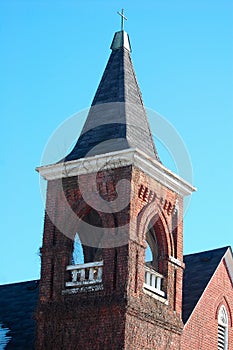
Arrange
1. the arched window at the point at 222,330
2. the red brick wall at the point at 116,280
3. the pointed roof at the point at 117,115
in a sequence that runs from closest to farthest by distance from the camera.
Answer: the red brick wall at the point at 116,280 → the pointed roof at the point at 117,115 → the arched window at the point at 222,330

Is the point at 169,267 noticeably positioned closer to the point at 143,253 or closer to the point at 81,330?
the point at 143,253

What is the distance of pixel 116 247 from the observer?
21938 millimetres

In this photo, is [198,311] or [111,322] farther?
[198,311]

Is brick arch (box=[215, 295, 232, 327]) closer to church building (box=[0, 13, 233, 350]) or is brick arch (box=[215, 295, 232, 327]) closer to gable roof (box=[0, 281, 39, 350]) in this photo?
church building (box=[0, 13, 233, 350])

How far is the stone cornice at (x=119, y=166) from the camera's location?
22.4m

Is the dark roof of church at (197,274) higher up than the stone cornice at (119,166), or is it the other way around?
the stone cornice at (119,166)

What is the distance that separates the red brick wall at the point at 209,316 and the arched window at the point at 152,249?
1.92 metres

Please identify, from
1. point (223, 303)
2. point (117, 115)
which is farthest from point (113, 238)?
point (223, 303)

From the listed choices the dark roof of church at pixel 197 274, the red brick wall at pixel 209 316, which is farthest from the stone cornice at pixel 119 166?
the red brick wall at pixel 209 316

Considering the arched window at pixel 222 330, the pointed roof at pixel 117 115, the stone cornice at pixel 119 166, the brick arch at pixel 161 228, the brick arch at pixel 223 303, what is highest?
the pointed roof at pixel 117 115

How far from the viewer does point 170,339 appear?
74.5 ft

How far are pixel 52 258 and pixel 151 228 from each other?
9.00ft

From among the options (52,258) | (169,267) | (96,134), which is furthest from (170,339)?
(96,134)

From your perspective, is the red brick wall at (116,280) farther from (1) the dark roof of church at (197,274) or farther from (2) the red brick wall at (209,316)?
(1) the dark roof of church at (197,274)
